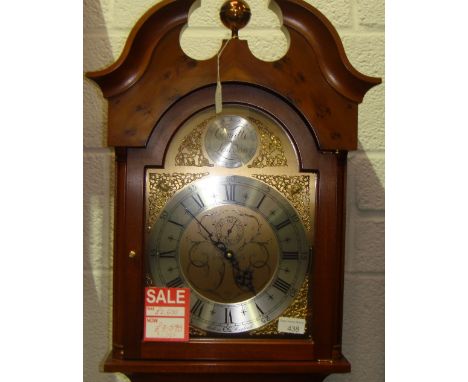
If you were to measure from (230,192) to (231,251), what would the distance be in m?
0.10

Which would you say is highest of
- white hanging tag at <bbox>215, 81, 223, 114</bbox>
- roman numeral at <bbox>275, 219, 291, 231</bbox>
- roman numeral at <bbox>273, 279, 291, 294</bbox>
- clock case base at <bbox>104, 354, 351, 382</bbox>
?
white hanging tag at <bbox>215, 81, 223, 114</bbox>

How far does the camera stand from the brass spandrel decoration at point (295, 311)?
0.90 metres

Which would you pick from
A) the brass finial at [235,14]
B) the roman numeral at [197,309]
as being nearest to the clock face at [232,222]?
the roman numeral at [197,309]

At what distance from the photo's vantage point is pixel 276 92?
880mm

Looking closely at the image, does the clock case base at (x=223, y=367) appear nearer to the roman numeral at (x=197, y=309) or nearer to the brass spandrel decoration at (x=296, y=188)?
the roman numeral at (x=197, y=309)

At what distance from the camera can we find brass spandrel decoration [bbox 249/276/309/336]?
90cm

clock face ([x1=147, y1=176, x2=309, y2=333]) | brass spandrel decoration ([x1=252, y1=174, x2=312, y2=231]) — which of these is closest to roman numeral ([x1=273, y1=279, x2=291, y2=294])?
clock face ([x1=147, y1=176, x2=309, y2=333])

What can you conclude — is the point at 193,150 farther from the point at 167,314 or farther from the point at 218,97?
the point at 167,314

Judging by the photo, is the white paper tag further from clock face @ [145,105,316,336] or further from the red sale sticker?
the red sale sticker

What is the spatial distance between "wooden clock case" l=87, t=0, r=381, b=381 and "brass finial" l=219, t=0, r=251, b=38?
0.12 ft

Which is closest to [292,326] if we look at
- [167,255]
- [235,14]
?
[167,255]

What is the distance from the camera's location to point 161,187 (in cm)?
90

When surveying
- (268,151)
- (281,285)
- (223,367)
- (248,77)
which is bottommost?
(223,367)

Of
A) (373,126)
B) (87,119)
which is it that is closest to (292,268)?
(373,126)
